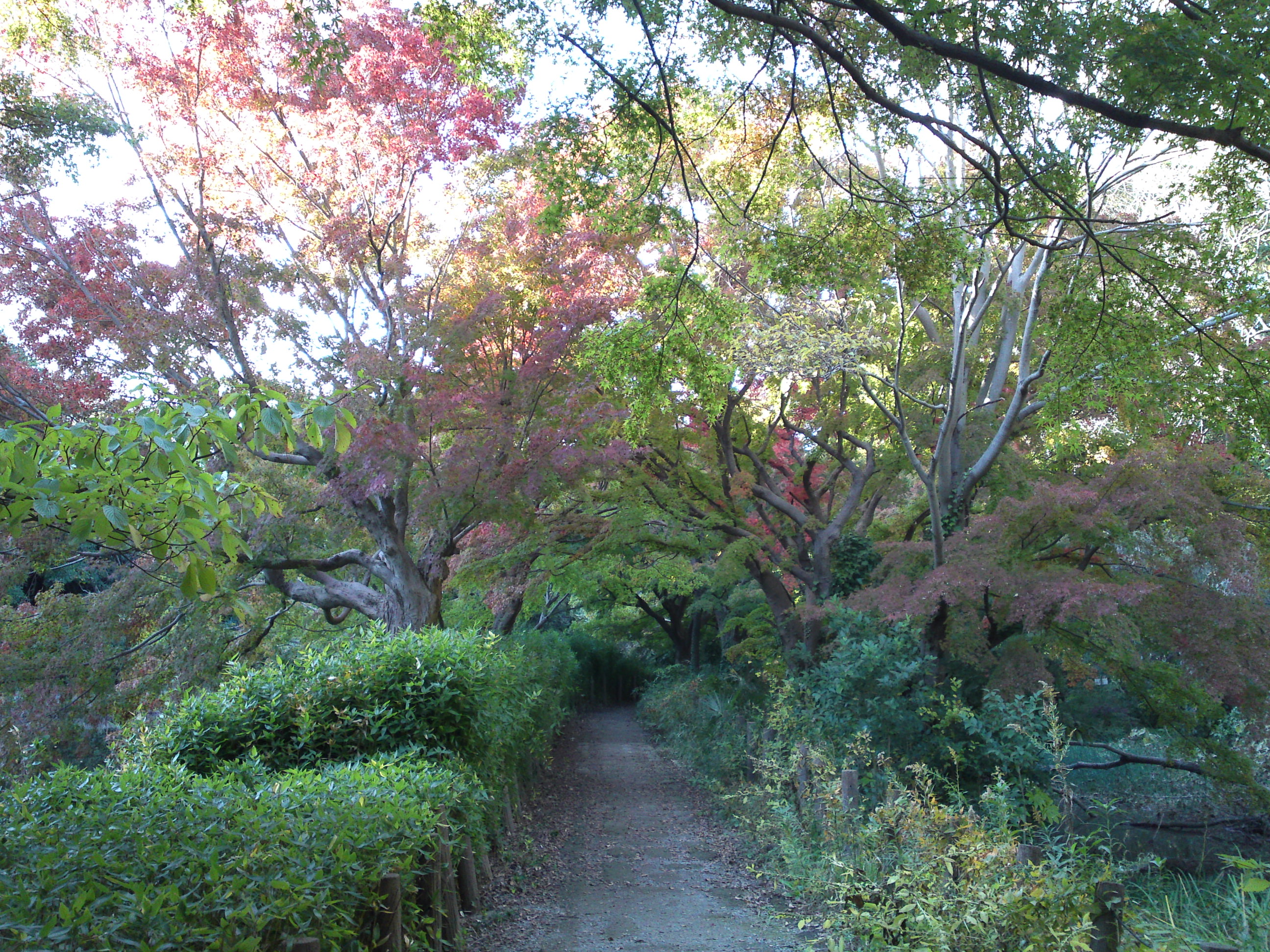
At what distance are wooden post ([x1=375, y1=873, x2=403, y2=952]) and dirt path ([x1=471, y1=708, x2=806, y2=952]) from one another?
2.08 metres

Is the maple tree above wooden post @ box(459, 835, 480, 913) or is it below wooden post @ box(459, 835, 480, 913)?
above

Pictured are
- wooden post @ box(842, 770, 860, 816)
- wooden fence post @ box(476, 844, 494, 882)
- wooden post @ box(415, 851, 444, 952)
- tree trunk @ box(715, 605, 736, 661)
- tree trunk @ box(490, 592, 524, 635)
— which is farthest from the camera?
tree trunk @ box(715, 605, 736, 661)

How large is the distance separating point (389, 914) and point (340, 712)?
2509mm

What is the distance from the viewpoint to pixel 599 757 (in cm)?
1617

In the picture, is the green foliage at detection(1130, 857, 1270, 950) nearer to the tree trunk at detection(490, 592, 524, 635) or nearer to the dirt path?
the dirt path

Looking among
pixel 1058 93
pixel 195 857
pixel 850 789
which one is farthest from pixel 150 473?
pixel 850 789

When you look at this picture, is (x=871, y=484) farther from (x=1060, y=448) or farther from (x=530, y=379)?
(x=530, y=379)

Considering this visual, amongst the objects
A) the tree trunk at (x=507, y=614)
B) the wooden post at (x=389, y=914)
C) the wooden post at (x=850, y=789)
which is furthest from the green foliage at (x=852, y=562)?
the wooden post at (x=389, y=914)

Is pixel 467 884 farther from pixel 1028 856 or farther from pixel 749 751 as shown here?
pixel 749 751

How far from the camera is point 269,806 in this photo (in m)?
3.32

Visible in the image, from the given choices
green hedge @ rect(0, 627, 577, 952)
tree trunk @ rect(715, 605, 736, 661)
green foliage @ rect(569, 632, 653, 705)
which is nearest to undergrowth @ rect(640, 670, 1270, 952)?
green hedge @ rect(0, 627, 577, 952)

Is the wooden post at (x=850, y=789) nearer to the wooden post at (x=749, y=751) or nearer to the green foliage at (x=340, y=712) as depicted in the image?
the green foliage at (x=340, y=712)

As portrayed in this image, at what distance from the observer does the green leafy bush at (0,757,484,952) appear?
7.28 feet

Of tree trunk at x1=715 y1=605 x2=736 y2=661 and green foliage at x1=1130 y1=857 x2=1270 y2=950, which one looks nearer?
green foliage at x1=1130 y1=857 x2=1270 y2=950
